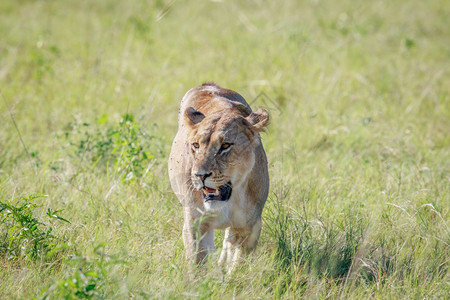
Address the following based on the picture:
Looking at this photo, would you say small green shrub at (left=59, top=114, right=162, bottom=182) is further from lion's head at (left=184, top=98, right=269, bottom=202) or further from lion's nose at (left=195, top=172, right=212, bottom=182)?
lion's nose at (left=195, top=172, right=212, bottom=182)

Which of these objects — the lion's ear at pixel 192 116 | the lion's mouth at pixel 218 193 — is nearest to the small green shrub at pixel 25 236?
the lion's mouth at pixel 218 193

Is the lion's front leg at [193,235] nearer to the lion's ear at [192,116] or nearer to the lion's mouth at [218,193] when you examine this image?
the lion's mouth at [218,193]

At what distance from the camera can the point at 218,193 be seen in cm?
389

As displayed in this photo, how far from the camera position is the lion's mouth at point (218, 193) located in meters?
3.85

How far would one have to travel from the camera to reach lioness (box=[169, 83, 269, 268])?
150 inches

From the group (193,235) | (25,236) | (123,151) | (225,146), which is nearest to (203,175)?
(225,146)

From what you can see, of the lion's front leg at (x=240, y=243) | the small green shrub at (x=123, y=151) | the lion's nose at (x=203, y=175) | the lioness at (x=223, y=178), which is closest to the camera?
the lion's nose at (x=203, y=175)

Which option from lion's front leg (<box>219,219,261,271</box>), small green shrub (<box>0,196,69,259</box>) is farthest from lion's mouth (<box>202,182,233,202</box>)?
small green shrub (<box>0,196,69,259</box>)

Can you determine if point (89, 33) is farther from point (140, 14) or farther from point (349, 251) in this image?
point (349, 251)

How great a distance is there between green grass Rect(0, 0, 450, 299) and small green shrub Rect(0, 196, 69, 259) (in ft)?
0.05

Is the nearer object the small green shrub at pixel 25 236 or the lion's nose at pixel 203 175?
the lion's nose at pixel 203 175

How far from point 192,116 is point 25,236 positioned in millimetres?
1339

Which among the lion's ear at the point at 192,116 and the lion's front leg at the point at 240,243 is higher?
the lion's ear at the point at 192,116

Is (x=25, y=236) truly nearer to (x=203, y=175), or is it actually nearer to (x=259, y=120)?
(x=203, y=175)
